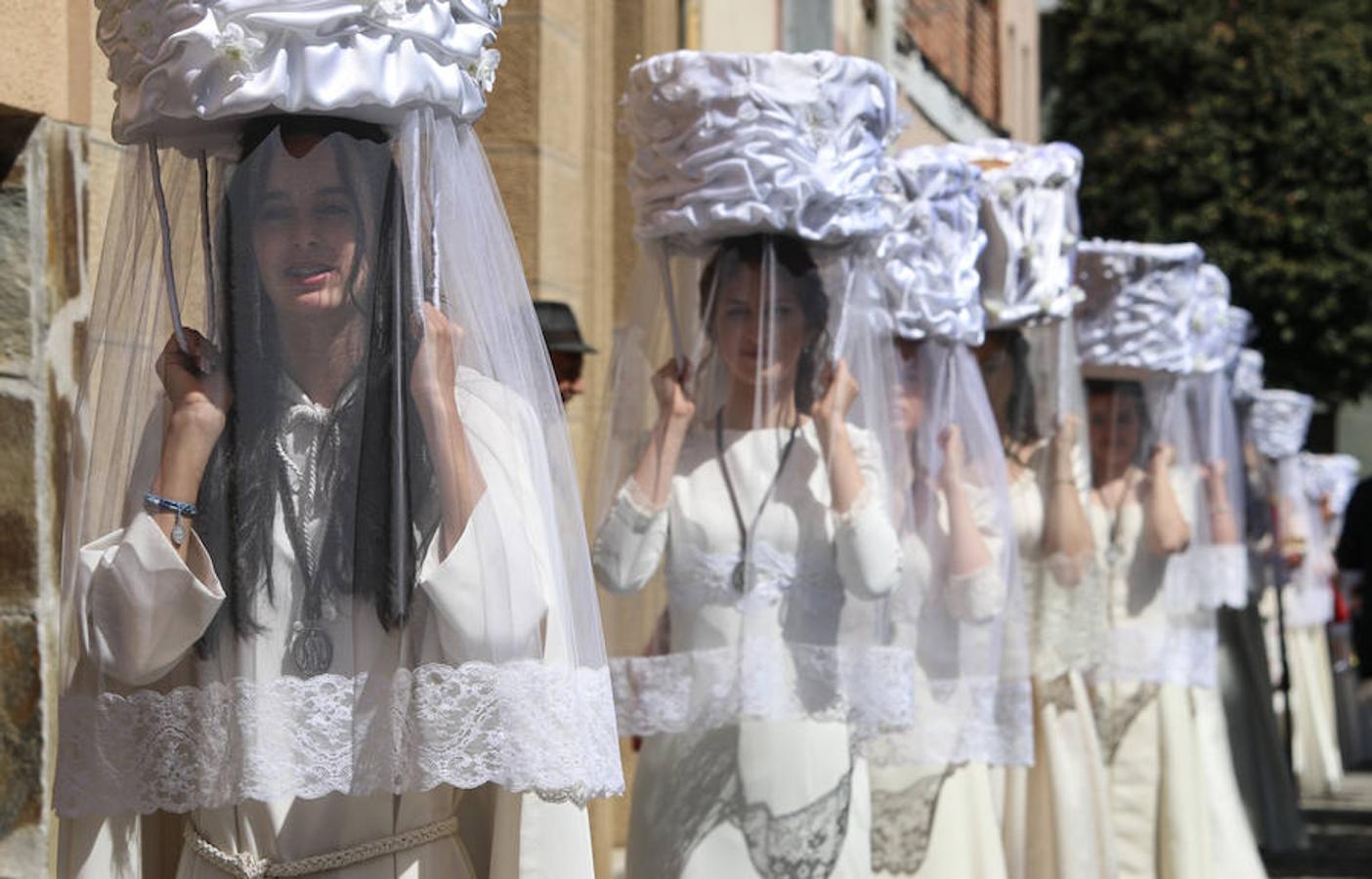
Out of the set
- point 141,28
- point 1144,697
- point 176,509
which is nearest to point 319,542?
point 176,509

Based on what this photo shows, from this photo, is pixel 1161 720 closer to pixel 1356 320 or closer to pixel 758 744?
pixel 758 744

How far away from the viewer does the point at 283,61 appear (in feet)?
13.1

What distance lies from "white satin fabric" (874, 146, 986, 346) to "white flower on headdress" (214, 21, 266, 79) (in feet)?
11.0

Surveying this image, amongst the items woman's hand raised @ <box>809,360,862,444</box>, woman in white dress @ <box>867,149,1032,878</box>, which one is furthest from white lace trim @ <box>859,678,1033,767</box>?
woman's hand raised @ <box>809,360,862,444</box>

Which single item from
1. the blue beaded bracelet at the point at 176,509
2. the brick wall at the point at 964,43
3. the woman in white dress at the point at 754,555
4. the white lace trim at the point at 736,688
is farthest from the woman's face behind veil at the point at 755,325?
the brick wall at the point at 964,43

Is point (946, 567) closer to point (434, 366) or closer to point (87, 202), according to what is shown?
point (87, 202)

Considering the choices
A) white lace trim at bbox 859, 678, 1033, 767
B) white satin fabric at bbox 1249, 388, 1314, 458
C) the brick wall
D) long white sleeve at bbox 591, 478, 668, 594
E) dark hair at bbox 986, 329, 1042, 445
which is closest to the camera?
long white sleeve at bbox 591, 478, 668, 594

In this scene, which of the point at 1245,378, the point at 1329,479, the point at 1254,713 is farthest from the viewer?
the point at 1329,479

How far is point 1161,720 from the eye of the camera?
9734mm

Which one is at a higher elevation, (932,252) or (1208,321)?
(1208,321)

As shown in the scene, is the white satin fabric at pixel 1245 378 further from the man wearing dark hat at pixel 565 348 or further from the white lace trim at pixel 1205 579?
the man wearing dark hat at pixel 565 348

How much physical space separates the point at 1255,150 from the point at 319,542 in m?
23.7

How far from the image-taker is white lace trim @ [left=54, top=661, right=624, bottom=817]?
3.92 metres

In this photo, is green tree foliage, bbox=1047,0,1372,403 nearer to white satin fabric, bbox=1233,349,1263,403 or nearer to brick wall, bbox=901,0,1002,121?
brick wall, bbox=901,0,1002,121
